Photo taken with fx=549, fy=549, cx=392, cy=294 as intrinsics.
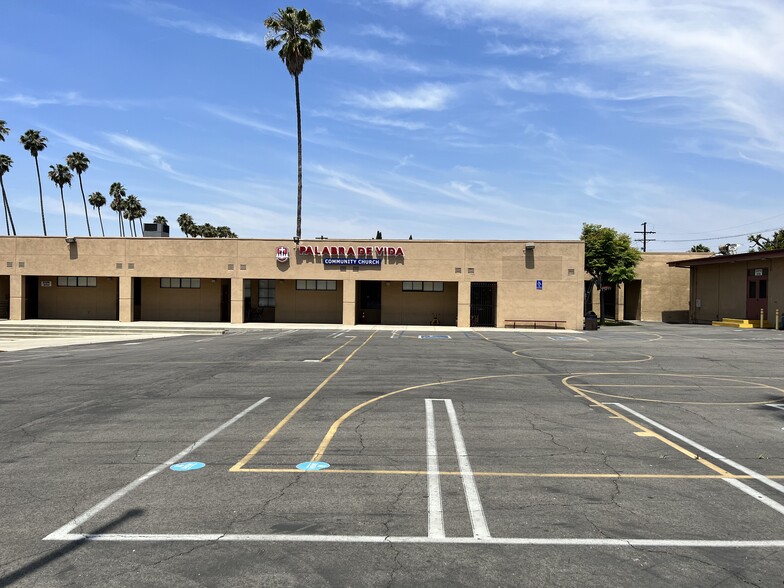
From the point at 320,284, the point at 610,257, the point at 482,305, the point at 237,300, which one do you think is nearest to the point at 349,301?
the point at 320,284

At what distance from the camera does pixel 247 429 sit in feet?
31.4

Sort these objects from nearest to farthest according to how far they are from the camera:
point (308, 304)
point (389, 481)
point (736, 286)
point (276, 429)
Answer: point (389, 481) < point (276, 429) < point (736, 286) < point (308, 304)

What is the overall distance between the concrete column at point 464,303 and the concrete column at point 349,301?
781 centimetres

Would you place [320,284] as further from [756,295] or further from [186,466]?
[186,466]

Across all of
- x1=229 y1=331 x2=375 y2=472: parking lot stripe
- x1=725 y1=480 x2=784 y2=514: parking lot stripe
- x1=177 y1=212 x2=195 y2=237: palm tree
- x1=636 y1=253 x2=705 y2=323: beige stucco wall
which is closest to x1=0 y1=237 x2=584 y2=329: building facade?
x1=636 y1=253 x2=705 y2=323: beige stucco wall

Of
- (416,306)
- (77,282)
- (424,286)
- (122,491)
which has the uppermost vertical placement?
(424,286)

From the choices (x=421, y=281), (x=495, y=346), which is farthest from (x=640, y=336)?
(x=421, y=281)

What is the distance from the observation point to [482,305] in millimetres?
41656

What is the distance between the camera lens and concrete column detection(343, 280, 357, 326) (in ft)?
134

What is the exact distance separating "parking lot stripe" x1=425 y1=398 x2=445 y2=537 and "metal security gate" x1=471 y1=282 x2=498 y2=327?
32.2 metres

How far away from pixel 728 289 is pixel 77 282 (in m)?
52.4

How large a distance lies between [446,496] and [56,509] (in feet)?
14.0

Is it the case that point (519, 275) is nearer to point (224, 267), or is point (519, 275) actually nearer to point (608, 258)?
point (608, 258)

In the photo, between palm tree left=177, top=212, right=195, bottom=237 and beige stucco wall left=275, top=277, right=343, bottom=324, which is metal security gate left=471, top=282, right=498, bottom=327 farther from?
palm tree left=177, top=212, right=195, bottom=237
